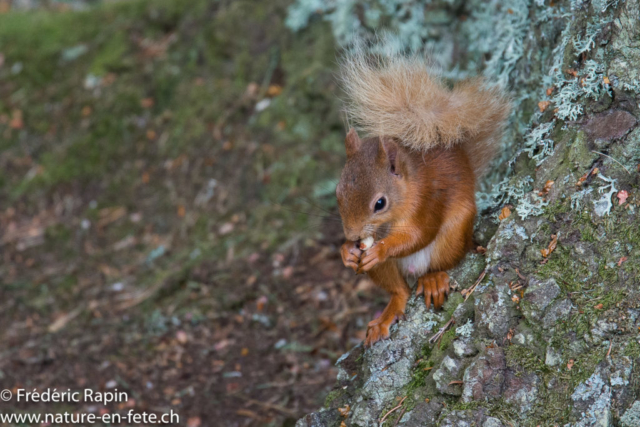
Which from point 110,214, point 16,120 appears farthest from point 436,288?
point 16,120

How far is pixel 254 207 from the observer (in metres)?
3.79

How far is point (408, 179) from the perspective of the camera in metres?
2.22

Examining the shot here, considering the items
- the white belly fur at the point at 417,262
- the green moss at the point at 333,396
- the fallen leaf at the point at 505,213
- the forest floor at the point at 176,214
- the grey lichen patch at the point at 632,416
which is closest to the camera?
the grey lichen patch at the point at 632,416

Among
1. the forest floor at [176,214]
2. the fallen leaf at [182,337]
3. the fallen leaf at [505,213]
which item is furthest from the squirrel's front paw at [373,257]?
the fallen leaf at [182,337]

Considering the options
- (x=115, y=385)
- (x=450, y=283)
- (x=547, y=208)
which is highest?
(x=547, y=208)

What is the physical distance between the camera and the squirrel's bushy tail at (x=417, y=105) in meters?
2.18

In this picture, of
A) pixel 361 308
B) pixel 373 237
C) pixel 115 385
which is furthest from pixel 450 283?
pixel 115 385

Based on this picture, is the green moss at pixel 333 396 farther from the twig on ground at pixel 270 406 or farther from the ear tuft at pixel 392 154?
the ear tuft at pixel 392 154

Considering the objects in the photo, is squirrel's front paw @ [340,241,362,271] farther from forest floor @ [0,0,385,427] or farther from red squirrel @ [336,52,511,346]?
forest floor @ [0,0,385,427]

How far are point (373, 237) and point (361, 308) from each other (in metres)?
1.10

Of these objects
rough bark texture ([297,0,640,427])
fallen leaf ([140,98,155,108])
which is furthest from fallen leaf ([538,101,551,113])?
fallen leaf ([140,98,155,108])

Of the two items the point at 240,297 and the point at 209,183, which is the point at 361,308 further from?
the point at 209,183

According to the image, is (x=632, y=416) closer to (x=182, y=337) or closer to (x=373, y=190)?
(x=373, y=190)

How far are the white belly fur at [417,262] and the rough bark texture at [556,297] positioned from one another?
6.6 inches
